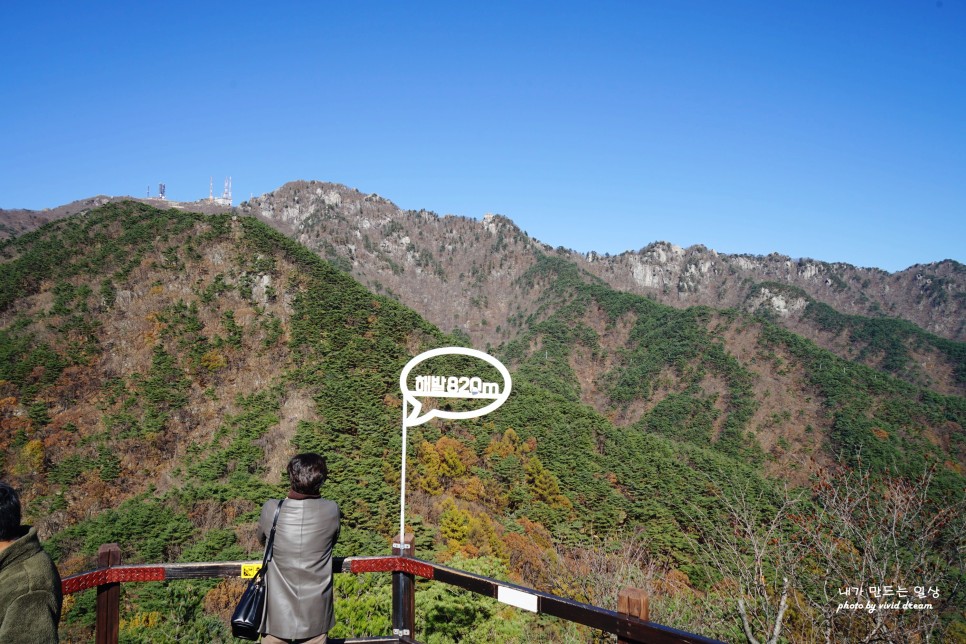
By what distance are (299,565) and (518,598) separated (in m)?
1.22

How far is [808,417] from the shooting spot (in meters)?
42.3

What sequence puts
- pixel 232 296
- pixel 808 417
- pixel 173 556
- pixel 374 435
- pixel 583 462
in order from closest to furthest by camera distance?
pixel 173 556, pixel 374 435, pixel 583 462, pixel 232 296, pixel 808 417

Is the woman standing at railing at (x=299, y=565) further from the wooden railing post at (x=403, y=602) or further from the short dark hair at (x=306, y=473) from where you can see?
the wooden railing post at (x=403, y=602)

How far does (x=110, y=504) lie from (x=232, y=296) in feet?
44.1

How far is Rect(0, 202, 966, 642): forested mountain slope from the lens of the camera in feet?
34.5

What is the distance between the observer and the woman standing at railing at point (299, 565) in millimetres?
2926

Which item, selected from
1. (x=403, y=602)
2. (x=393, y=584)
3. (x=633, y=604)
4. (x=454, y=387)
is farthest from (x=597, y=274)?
(x=633, y=604)

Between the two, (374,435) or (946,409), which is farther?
(946,409)

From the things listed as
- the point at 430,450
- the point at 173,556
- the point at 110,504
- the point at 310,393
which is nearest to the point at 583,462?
the point at 430,450

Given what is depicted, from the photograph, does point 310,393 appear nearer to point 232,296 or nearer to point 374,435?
point 374,435

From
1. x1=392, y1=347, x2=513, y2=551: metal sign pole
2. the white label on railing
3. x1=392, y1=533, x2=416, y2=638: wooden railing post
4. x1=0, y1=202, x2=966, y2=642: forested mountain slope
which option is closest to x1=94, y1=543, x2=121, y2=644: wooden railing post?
x1=392, y1=533, x2=416, y2=638: wooden railing post

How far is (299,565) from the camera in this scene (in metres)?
2.92

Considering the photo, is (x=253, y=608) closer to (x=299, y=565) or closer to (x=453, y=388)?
(x=299, y=565)

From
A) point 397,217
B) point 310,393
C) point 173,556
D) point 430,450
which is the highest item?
point 397,217
